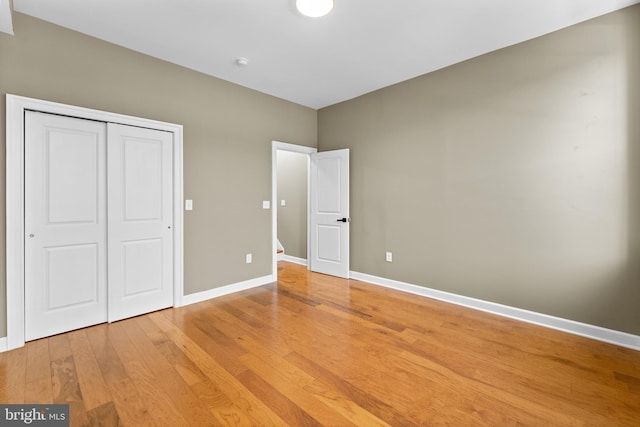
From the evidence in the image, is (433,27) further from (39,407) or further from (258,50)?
(39,407)

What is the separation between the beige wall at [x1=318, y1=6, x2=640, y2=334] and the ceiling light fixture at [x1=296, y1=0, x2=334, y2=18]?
1792mm

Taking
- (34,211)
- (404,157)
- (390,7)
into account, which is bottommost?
(34,211)

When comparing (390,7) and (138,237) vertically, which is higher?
(390,7)

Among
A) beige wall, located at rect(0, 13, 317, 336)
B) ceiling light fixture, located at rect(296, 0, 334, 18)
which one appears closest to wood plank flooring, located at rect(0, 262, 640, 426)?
beige wall, located at rect(0, 13, 317, 336)

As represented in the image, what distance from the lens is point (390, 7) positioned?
2.31m

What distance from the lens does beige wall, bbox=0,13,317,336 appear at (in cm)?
242

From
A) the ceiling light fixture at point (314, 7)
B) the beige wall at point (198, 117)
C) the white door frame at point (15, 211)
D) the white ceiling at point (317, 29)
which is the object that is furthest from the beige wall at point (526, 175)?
the white door frame at point (15, 211)

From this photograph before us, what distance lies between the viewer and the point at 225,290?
12.0 feet

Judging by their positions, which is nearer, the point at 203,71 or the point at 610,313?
the point at 610,313

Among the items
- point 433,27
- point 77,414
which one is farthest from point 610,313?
point 77,414

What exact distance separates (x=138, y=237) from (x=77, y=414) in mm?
1731

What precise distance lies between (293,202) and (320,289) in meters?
2.30

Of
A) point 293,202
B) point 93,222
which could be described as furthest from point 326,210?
point 93,222

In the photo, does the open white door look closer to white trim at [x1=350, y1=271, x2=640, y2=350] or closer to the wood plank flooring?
white trim at [x1=350, y1=271, x2=640, y2=350]
